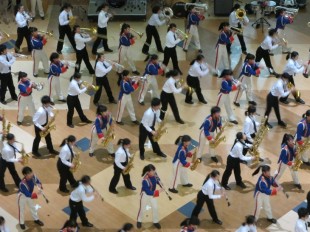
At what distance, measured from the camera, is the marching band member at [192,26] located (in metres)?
19.3

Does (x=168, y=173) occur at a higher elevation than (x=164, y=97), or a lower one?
lower

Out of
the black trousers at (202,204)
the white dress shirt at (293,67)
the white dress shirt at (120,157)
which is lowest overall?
the black trousers at (202,204)

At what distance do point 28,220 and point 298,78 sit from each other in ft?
26.8

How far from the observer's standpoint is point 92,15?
2133 centimetres

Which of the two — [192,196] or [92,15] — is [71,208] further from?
[92,15]

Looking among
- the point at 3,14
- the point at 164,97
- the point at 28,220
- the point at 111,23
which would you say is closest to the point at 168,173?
the point at 164,97

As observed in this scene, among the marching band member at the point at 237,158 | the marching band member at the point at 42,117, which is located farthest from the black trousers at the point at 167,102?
the marching band member at the point at 42,117

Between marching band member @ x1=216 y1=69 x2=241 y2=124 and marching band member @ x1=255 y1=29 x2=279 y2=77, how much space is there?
2.09m

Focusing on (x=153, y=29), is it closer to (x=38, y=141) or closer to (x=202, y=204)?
(x=38, y=141)

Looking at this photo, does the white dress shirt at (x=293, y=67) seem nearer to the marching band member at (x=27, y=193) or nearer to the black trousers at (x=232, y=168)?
the black trousers at (x=232, y=168)

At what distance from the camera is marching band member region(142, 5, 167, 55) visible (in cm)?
1925

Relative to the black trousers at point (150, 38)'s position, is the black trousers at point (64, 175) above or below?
below

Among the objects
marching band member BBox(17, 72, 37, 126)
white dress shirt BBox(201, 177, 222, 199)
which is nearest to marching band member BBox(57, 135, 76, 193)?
marching band member BBox(17, 72, 37, 126)

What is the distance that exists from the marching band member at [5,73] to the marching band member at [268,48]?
238 inches
